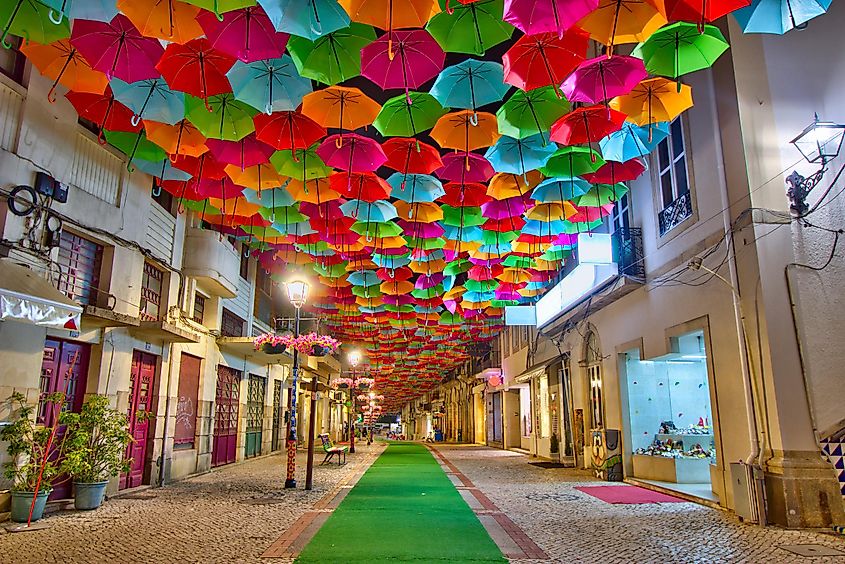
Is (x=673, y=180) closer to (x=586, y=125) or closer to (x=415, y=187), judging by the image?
(x=586, y=125)

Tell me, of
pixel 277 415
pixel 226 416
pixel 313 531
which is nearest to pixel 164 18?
pixel 313 531

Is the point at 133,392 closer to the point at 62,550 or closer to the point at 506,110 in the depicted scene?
the point at 62,550

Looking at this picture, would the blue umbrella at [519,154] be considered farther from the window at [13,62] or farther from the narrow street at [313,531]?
the window at [13,62]

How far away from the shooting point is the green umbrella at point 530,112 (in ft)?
24.4

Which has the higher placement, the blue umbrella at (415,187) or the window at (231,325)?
the blue umbrella at (415,187)

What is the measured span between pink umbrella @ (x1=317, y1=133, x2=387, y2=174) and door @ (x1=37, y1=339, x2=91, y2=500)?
4927 millimetres

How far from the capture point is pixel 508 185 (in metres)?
9.55

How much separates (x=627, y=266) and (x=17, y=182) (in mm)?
11036

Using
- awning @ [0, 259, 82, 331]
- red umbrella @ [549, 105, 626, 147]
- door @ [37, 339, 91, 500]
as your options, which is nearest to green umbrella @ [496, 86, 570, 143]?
red umbrella @ [549, 105, 626, 147]

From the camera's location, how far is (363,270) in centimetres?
1540

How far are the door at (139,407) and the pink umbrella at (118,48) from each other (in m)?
6.33

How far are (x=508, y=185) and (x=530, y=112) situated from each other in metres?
2.08

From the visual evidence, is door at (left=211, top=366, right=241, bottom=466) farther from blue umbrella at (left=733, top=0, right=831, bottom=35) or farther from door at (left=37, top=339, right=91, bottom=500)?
blue umbrella at (left=733, top=0, right=831, bottom=35)

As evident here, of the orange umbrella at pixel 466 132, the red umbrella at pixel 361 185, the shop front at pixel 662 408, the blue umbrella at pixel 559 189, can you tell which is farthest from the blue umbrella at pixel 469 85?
the shop front at pixel 662 408
